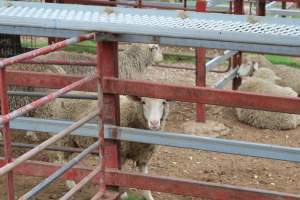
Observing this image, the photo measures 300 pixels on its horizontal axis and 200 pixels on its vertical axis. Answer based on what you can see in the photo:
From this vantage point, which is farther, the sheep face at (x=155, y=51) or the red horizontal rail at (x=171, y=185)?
the sheep face at (x=155, y=51)

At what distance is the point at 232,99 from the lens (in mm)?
3488

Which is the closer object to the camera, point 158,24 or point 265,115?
point 158,24

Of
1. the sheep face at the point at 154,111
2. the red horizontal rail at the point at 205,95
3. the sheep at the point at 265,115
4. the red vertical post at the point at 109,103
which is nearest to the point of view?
the red horizontal rail at the point at 205,95

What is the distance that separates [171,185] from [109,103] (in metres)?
0.67

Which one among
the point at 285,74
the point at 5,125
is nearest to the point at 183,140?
the point at 5,125

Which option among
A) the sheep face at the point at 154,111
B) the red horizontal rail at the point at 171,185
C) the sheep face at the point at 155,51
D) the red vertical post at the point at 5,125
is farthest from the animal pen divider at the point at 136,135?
the sheep face at the point at 155,51

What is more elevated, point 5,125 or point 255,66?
point 5,125

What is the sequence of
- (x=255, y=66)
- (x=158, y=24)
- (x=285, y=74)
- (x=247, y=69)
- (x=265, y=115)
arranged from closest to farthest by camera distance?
(x=158, y=24), (x=265, y=115), (x=247, y=69), (x=255, y=66), (x=285, y=74)

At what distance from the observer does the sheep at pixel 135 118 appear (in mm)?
4973

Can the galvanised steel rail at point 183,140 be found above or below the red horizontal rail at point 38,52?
below

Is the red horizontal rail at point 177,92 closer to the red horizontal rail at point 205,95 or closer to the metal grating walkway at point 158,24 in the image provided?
the red horizontal rail at point 205,95

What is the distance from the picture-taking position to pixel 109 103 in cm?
Result: 387

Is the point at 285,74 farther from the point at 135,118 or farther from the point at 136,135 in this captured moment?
the point at 136,135

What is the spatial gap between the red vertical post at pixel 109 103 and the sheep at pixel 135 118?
3.03 ft
